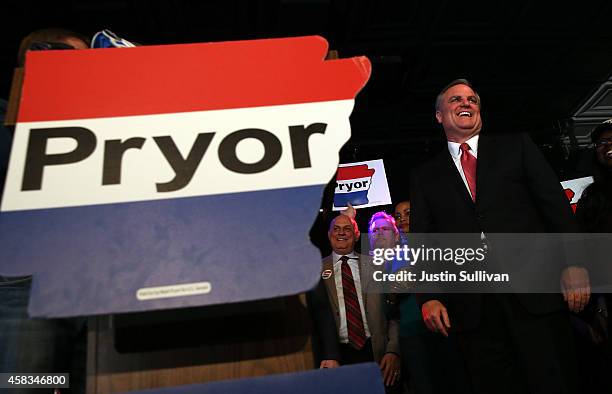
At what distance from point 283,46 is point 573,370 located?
4.32 feet

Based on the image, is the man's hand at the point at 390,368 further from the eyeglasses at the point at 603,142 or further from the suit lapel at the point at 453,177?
the eyeglasses at the point at 603,142

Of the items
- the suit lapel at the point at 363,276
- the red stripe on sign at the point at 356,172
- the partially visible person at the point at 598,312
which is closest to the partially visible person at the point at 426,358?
the suit lapel at the point at 363,276

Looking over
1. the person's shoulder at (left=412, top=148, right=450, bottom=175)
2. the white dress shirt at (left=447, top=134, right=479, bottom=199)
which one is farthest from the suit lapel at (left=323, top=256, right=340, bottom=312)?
the white dress shirt at (left=447, top=134, right=479, bottom=199)

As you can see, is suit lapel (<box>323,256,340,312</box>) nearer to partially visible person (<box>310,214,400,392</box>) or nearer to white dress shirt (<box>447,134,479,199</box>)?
partially visible person (<box>310,214,400,392</box>)

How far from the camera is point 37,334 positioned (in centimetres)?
86

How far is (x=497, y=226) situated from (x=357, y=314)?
4.14 feet

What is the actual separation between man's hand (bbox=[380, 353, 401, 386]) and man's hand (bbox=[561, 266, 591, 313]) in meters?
1.36

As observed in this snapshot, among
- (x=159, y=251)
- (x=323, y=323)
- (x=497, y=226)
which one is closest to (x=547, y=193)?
(x=497, y=226)

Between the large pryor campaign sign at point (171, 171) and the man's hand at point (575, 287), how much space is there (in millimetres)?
1131

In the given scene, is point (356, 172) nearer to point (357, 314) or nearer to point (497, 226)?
point (357, 314)

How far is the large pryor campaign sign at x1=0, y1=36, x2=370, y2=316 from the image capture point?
480mm

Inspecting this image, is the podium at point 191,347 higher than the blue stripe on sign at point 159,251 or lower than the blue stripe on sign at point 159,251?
lower

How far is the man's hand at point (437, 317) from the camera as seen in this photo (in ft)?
4.84

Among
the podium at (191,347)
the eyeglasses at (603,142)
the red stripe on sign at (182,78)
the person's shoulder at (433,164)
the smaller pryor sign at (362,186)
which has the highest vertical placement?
the smaller pryor sign at (362,186)
